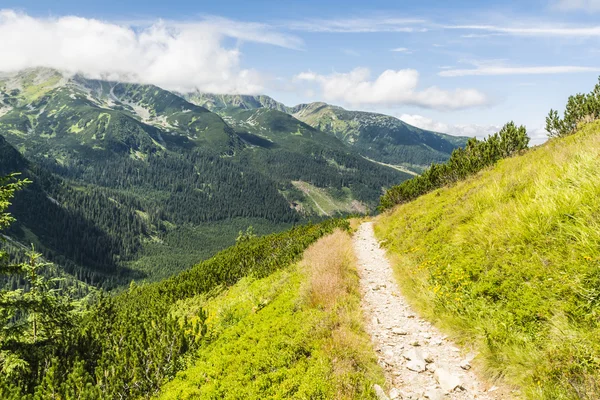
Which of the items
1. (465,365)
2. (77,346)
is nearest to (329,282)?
(465,365)

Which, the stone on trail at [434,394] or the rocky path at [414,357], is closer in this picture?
the stone on trail at [434,394]

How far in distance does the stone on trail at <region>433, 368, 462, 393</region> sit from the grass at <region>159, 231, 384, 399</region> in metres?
1.25

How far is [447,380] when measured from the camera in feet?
20.3

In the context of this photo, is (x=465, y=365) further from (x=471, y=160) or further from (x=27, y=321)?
(x=471, y=160)

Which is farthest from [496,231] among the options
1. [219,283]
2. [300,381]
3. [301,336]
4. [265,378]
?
[219,283]

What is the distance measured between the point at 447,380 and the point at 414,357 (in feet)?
3.44

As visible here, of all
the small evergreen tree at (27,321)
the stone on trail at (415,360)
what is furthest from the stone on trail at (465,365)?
the small evergreen tree at (27,321)

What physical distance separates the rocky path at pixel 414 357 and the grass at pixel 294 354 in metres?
0.46

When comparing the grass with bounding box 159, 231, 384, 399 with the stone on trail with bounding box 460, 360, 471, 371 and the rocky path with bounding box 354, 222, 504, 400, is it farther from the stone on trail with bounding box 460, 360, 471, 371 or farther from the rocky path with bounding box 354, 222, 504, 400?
the stone on trail with bounding box 460, 360, 471, 371

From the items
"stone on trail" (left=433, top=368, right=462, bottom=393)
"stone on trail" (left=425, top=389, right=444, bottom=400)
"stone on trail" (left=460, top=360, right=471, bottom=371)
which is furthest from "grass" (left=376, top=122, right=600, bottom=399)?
"stone on trail" (left=425, top=389, right=444, bottom=400)

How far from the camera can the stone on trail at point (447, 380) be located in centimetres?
603

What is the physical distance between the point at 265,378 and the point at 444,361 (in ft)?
14.2

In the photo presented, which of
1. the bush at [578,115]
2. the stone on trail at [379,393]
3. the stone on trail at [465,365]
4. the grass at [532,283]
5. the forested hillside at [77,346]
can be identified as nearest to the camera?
the grass at [532,283]

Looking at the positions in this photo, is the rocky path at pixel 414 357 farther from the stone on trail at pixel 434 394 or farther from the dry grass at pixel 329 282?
the dry grass at pixel 329 282
